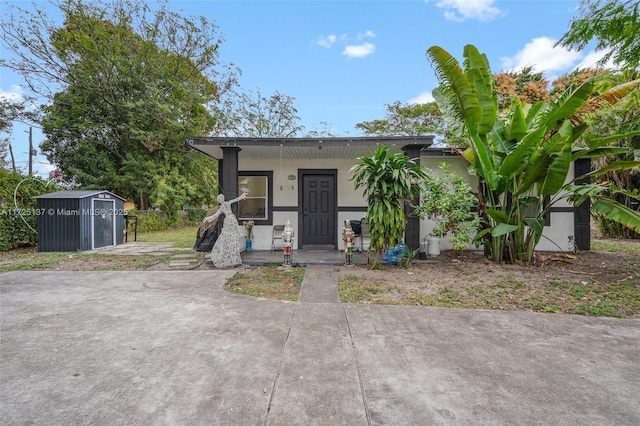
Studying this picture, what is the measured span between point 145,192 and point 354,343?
51.1 feet

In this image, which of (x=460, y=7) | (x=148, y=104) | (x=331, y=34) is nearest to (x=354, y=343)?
(x=460, y=7)

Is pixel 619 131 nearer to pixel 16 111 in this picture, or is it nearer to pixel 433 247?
pixel 433 247

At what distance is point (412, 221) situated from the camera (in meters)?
6.46

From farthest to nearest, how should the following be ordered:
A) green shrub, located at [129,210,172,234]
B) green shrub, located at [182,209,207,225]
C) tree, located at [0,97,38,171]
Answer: green shrub, located at [182,209,207,225]
green shrub, located at [129,210,172,234]
tree, located at [0,97,38,171]

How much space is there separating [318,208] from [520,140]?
4.90 meters

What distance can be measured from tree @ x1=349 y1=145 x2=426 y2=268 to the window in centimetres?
339

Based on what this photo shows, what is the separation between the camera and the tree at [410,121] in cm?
1781

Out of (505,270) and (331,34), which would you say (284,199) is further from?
(331,34)

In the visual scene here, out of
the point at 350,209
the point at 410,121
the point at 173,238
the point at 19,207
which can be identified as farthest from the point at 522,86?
the point at 19,207

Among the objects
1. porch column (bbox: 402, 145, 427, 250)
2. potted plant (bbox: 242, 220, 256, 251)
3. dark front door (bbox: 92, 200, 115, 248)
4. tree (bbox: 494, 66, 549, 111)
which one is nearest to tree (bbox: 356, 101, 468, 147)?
tree (bbox: 494, 66, 549, 111)

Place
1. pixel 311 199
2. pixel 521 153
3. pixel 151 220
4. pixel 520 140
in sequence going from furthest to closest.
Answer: pixel 151 220 → pixel 311 199 → pixel 520 140 → pixel 521 153

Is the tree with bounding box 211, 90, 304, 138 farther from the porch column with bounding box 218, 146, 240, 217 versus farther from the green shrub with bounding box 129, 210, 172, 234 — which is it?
the porch column with bounding box 218, 146, 240, 217

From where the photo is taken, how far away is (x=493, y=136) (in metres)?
5.71

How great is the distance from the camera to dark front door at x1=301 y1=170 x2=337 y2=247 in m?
8.15
